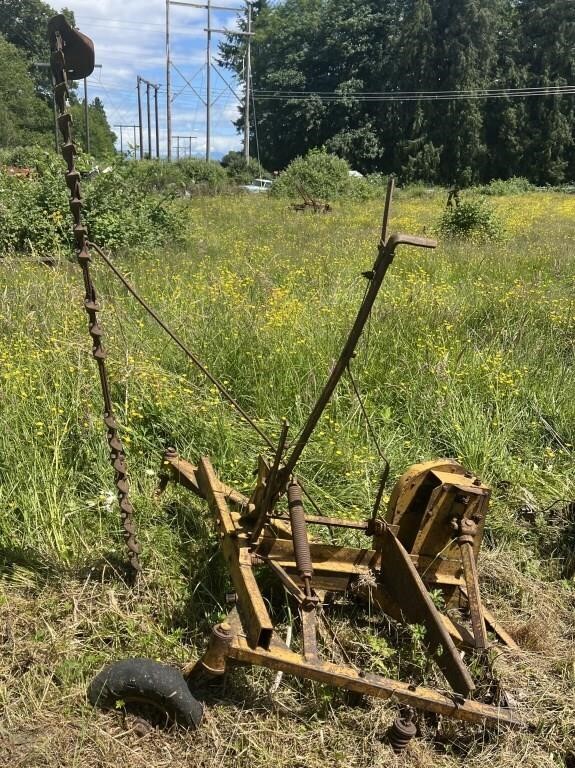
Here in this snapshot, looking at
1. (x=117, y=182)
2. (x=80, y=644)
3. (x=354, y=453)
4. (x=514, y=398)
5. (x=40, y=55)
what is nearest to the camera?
(x=80, y=644)

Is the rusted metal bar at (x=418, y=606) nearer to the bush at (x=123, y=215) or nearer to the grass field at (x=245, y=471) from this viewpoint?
the grass field at (x=245, y=471)

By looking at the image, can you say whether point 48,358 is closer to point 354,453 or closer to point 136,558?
point 136,558

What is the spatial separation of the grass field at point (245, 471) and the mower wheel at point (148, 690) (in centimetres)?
7

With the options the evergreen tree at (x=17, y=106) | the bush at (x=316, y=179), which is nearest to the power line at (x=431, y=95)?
the bush at (x=316, y=179)

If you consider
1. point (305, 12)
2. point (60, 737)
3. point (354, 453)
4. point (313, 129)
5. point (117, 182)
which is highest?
point (305, 12)

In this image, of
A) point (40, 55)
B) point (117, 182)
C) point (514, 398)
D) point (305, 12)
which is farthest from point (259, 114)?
point (514, 398)

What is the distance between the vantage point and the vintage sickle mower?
6.10 ft

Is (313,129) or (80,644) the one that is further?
(313,129)

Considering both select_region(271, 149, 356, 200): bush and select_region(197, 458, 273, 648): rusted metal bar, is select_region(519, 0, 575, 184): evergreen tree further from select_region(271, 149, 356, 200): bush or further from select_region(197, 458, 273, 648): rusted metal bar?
select_region(197, 458, 273, 648): rusted metal bar

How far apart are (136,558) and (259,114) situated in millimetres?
54204

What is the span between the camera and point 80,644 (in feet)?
7.61

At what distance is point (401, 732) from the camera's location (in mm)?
1963

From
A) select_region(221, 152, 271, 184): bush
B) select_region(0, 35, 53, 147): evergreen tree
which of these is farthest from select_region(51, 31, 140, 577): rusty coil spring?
select_region(0, 35, 53, 147): evergreen tree

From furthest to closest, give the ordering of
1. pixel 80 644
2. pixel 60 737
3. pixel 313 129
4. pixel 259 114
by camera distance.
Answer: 1. pixel 259 114
2. pixel 313 129
3. pixel 80 644
4. pixel 60 737
